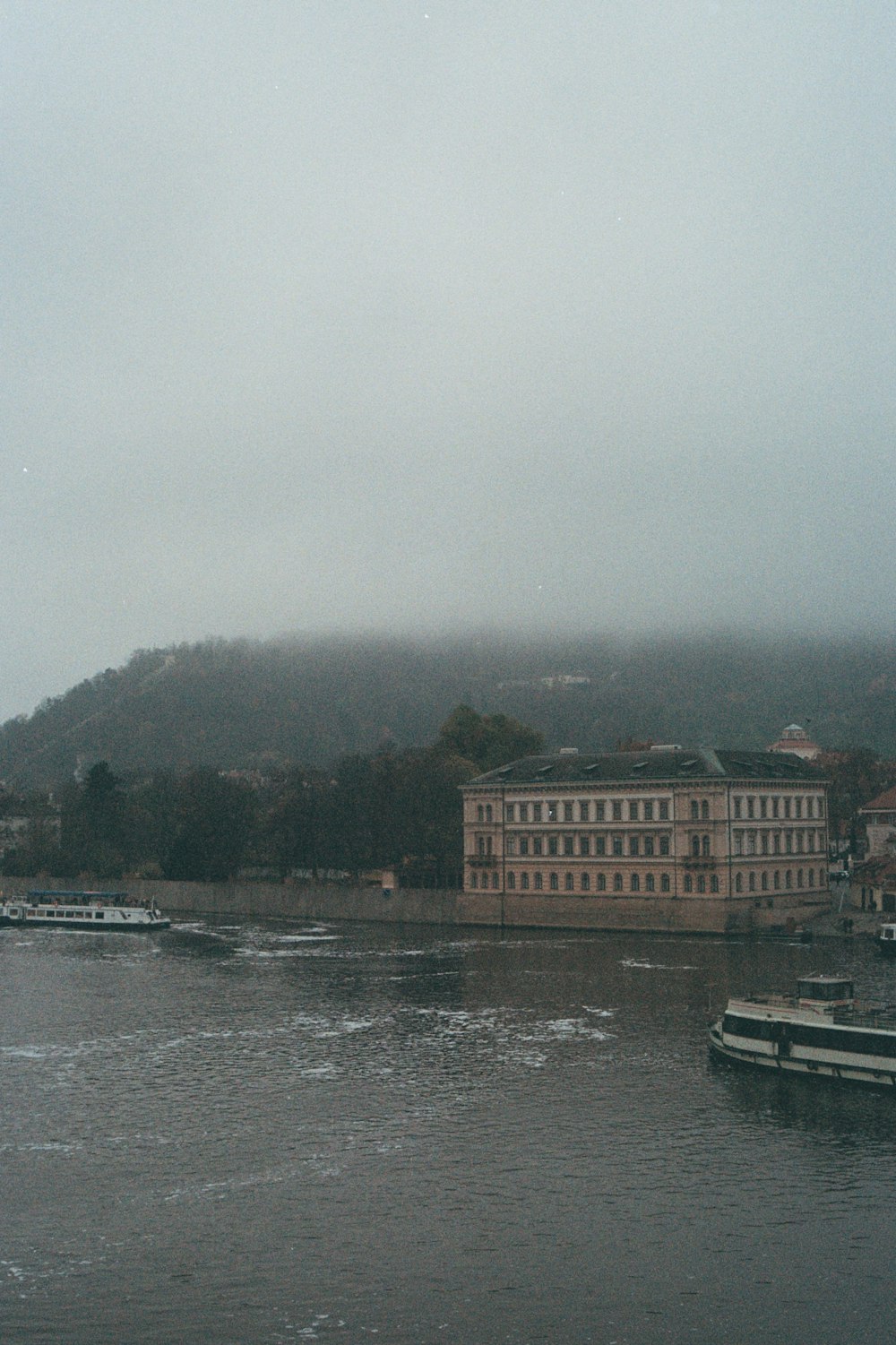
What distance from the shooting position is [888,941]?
9962 centimetres

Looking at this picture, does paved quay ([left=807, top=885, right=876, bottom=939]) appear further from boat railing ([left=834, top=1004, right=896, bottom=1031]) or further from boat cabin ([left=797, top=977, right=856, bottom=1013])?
boat cabin ([left=797, top=977, right=856, bottom=1013])

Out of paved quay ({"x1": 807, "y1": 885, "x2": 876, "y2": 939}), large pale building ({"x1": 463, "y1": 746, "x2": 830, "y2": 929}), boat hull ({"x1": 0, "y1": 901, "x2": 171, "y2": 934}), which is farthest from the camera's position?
boat hull ({"x1": 0, "y1": 901, "x2": 171, "y2": 934})

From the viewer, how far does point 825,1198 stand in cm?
4072

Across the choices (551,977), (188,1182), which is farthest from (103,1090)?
(551,977)

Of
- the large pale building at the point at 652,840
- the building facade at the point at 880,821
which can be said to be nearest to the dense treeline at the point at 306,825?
the large pale building at the point at 652,840

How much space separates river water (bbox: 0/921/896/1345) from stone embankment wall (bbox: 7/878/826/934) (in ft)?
137

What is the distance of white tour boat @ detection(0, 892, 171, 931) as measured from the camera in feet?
454

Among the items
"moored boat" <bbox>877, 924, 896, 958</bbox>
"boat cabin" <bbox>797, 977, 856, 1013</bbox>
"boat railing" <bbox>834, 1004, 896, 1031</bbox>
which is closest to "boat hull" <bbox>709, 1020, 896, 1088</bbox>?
"boat railing" <bbox>834, 1004, 896, 1031</bbox>

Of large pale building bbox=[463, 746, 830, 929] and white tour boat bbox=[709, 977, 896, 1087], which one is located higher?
large pale building bbox=[463, 746, 830, 929]

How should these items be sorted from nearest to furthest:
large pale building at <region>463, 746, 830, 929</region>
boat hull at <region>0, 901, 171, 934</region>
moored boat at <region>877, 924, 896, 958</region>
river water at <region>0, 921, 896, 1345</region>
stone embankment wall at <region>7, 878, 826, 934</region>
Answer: river water at <region>0, 921, 896, 1345</region>, moored boat at <region>877, 924, 896, 958</region>, stone embankment wall at <region>7, 878, 826, 934</region>, large pale building at <region>463, 746, 830, 929</region>, boat hull at <region>0, 901, 171, 934</region>

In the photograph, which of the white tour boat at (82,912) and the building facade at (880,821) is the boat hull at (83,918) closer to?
the white tour boat at (82,912)

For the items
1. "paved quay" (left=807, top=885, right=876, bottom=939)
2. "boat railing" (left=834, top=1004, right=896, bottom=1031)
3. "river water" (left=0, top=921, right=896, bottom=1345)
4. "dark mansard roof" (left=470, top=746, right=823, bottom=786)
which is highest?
"dark mansard roof" (left=470, top=746, right=823, bottom=786)

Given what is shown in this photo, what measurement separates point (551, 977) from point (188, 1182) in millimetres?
48056

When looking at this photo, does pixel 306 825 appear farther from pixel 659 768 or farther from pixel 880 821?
pixel 880 821
